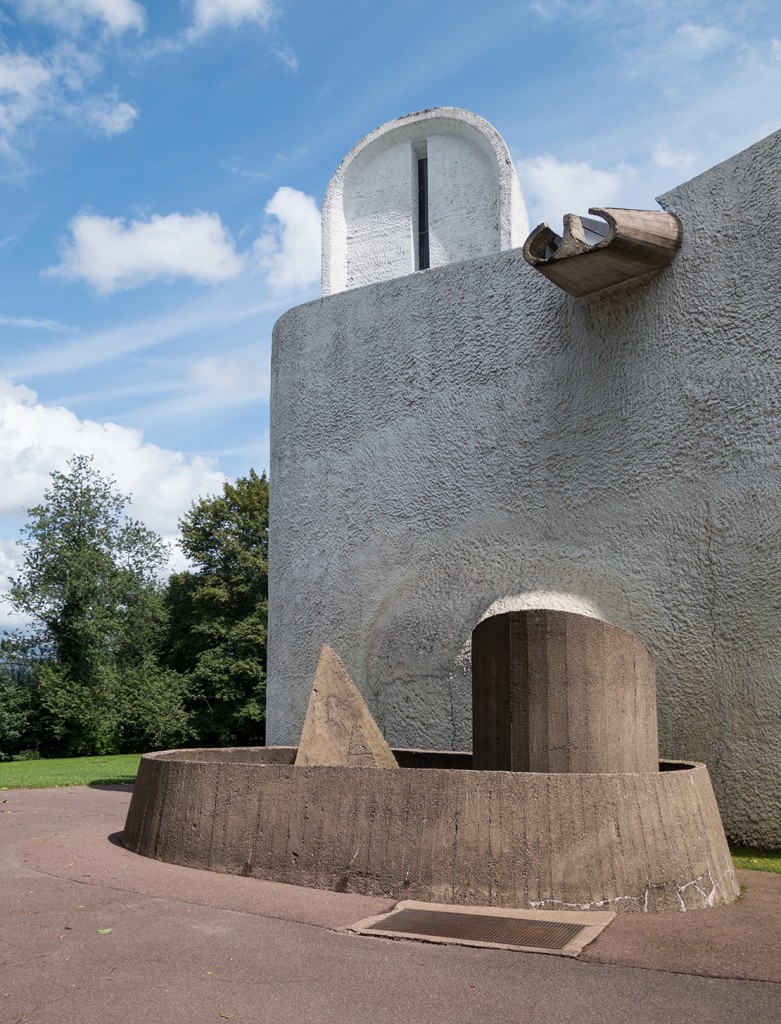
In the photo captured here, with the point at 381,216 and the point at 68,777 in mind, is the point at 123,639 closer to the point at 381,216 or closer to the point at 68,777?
the point at 68,777

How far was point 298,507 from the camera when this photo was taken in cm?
1254

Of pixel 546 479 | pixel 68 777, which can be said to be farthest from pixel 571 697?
pixel 68 777

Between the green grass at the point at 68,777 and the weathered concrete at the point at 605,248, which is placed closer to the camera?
the weathered concrete at the point at 605,248

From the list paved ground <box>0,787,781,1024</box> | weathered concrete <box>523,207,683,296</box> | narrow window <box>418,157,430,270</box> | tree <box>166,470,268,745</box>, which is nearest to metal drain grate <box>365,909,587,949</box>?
paved ground <box>0,787,781,1024</box>

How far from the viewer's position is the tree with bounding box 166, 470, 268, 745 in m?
29.1

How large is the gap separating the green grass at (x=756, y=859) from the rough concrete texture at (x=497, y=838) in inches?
64.9

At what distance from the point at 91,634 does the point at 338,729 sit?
23.5 m

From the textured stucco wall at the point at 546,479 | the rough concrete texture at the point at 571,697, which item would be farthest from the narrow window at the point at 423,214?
the rough concrete texture at the point at 571,697

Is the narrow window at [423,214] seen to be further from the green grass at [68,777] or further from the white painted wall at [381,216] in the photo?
the green grass at [68,777]

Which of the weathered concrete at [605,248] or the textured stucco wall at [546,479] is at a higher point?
the weathered concrete at [605,248]

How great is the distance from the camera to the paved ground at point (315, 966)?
147 inches

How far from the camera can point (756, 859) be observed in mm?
7875

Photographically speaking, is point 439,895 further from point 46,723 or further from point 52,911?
point 46,723

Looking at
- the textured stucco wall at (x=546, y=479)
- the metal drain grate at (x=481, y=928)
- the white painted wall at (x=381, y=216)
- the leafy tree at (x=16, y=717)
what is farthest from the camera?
the leafy tree at (x=16, y=717)
